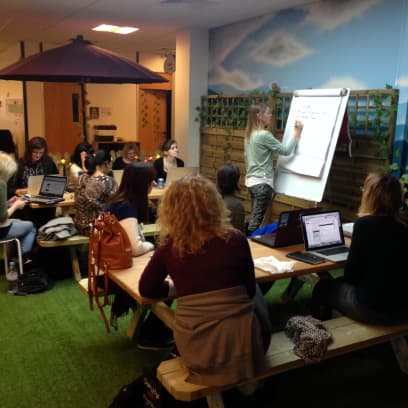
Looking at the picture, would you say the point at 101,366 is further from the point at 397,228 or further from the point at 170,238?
the point at 397,228

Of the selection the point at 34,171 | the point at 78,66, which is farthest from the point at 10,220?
the point at 78,66

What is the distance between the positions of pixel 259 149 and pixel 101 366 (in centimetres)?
287

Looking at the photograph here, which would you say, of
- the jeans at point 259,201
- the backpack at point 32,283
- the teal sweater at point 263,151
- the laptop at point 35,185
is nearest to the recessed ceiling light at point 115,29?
the teal sweater at point 263,151

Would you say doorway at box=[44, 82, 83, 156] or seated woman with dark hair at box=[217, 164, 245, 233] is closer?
seated woman with dark hair at box=[217, 164, 245, 233]

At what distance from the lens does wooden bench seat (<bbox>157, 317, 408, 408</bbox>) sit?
1905mm

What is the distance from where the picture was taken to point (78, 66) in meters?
3.97

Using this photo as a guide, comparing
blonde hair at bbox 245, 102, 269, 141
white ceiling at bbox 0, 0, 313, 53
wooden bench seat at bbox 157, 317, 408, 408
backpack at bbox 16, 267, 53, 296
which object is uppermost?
white ceiling at bbox 0, 0, 313, 53

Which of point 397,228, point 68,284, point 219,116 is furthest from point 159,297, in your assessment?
point 219,116

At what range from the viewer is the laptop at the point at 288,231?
9.23 feet

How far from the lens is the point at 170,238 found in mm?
1957

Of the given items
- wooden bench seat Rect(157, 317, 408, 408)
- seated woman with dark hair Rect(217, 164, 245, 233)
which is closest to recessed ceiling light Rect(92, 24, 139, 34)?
seated woman with dark hair Rect(217, 164, 245, 233)

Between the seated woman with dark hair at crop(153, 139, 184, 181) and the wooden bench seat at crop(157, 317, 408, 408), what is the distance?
316 cm

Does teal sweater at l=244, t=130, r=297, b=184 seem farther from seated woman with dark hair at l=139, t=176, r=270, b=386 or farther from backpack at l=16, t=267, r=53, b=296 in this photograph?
seated woman with dark hair at l=139, t=176, r=270, b=386

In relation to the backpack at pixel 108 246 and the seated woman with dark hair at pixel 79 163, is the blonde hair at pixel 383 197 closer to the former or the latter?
the backpack at pixel 108 246
